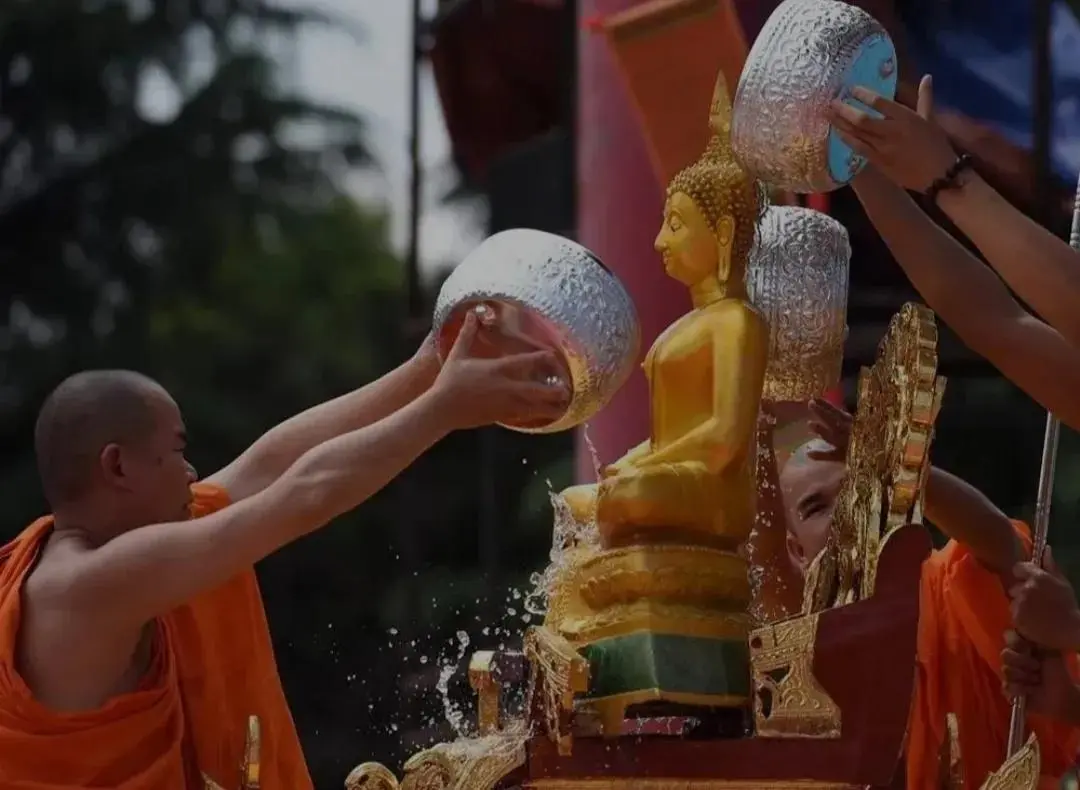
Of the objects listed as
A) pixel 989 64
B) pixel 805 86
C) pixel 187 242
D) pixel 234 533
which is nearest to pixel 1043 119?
pixel 989 64

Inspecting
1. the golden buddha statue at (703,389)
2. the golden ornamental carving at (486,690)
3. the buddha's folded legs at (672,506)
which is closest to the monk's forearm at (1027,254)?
the golden buddha statue at (703,389)

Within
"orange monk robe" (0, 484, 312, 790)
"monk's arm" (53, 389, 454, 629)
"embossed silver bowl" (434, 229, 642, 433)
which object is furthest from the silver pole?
"orange monk robe" (0, 484, 312, 790)

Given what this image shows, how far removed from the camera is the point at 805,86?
327 centimetres

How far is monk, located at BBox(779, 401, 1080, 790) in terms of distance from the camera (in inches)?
152

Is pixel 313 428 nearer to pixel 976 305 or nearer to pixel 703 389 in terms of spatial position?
pixel 703 389

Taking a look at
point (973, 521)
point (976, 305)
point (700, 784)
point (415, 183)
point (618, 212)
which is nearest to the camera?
point (700, 784)

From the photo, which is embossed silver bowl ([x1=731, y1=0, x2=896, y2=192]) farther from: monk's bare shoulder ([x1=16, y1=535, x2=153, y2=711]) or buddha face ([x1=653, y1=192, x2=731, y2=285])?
monk's bare shoulder ([x1=16, y1=535, x2=153, y2=711])

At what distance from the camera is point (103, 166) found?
45.9 feet

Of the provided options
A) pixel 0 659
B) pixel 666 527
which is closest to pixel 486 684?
pixel 666 527

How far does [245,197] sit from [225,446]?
2.41 metres

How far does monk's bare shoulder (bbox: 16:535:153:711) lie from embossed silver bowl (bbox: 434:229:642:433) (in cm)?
73

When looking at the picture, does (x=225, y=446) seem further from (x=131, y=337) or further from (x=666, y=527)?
(x=666, y=527)

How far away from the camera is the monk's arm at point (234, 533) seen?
10.7 ft

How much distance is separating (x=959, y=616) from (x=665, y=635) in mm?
1023
